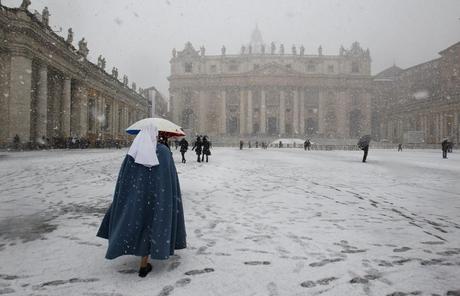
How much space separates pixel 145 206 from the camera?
11.8 ft

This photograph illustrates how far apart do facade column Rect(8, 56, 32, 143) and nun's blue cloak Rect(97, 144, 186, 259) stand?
79.9 feet

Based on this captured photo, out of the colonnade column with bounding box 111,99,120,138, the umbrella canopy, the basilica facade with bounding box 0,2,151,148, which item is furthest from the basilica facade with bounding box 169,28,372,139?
the umbrella canopy

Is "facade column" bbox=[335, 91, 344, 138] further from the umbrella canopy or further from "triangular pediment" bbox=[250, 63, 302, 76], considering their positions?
the umbrella canopy

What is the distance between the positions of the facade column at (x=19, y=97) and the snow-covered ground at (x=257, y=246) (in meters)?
18.4

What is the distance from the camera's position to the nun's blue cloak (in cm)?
348

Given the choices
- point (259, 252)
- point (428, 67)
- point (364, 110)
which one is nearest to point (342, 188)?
point (259, 252)

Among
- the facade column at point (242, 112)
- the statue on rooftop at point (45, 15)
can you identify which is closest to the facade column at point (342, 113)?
the facade column at point (242, 112)

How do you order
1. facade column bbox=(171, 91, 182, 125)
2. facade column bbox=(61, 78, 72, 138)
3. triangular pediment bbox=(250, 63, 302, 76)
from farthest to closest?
facade column bbox=(171, 91, 182, 125) < triangular pediment bbox=(250, 63, 302, 76) < facade column bbox=(61, 78, 72, 138)

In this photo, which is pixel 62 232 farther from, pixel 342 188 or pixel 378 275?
pixel 342 188

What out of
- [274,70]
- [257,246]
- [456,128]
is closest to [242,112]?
[274,70]

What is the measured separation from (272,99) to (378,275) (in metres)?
79.1

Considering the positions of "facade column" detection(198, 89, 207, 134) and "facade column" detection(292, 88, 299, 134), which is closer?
"facade column" detection(292, 88, 299, 134)

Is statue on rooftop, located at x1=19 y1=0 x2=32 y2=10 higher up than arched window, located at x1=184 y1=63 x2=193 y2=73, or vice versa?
arched window, located at x1=184 y1=63 x2=193 y2=73

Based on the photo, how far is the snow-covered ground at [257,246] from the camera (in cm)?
329
